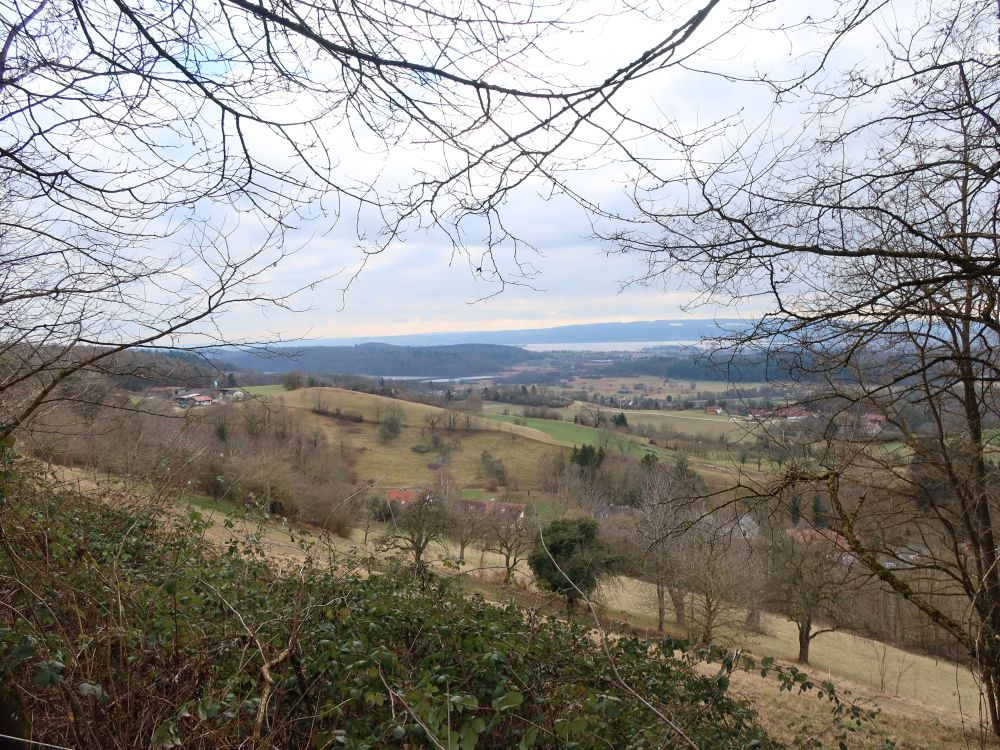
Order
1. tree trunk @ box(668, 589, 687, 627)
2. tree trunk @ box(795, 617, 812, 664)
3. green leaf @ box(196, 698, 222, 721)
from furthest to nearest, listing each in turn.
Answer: tree trunk @ box(668, 589, 687, 627), tree trunk @ box(795, 617, 812, 664), green leaf @ box(196, 698, 222, 721)

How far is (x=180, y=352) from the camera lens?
2973 millimetres

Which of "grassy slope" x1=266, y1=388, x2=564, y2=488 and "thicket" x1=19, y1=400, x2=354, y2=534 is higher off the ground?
"thicket" x1=19, y1=400, x2=354, y2=534

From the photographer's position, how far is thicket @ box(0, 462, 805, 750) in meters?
1.92

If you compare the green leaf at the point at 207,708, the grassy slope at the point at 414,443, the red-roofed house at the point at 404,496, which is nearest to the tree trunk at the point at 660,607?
the red-roofed house at the point at 404,496

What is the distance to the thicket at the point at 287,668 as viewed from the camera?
1.92 metres

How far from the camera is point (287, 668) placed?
8.04 ft

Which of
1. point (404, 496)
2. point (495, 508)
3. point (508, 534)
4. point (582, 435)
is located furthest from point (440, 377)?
point (508, 534)

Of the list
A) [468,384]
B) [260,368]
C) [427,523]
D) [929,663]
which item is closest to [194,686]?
[260,368]

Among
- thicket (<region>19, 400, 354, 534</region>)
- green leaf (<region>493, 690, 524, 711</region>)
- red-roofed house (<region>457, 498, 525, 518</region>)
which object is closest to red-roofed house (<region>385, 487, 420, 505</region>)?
thicket (<region>19, 400, 354, 534</region>)

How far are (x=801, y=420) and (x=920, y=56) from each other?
3.05 m

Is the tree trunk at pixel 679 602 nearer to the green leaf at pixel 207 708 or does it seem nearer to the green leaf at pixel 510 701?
the green leaf at pixel 510 701

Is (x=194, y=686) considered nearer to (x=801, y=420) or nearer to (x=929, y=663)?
(x=801, y=420)

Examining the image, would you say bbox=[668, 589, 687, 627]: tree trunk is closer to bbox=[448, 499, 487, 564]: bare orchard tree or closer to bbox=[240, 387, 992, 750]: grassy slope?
bbox=[240, 387, 992, 750]: grassy slope

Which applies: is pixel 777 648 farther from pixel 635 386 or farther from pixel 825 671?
pixel 635 386
